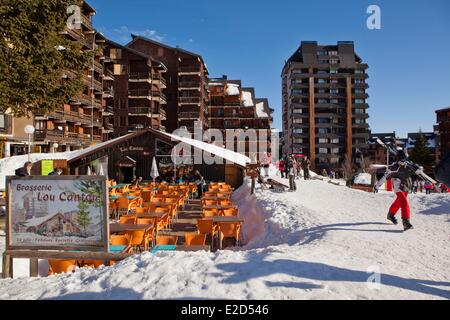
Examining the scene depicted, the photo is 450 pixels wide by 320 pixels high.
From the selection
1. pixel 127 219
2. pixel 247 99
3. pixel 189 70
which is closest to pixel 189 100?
pixel 189 70

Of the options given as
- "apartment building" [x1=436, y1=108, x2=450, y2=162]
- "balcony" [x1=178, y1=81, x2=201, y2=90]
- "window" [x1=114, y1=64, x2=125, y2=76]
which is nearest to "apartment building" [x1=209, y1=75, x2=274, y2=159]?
"balcony" [x1=178, y1=81, x2=201, y2=90]

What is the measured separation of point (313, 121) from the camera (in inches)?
2940

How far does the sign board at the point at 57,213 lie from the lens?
566 cm

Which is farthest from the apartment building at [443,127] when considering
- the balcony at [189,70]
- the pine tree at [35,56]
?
the pine tree at [35,56]

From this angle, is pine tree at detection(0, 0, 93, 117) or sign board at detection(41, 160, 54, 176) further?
sign board at detection(41, 160, 54, 176)

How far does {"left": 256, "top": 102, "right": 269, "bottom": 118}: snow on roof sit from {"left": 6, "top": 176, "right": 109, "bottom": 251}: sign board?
218ft

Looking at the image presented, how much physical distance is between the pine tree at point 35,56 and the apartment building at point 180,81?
45.1 m

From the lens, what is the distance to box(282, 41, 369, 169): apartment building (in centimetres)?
7375

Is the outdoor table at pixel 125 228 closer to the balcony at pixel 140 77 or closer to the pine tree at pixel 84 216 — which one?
the pine tree at pixel 84 216

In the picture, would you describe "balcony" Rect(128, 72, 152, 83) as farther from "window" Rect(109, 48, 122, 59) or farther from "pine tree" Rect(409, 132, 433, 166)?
"pine tree" Rect(409, 132, 433, 166)

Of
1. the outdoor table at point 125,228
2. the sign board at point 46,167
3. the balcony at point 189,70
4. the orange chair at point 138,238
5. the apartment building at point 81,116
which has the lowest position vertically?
the orange chair at point 138,238

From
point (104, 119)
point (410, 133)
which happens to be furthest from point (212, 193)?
point (410, 133)

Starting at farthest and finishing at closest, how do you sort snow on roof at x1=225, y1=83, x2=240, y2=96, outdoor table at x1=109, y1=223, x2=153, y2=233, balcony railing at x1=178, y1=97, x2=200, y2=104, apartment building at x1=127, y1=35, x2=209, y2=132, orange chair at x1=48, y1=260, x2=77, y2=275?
snow on roof at x1=225, y1=83, x2=240, y2=96 → apartment building at x1=127, y1=35, x2=209, y2=132 → balcony railing at x1=178, y1=97, x2=200, y2=104 → outdoor table at x1=109, y1=223, x2=153, y2=233 → orange chair at x1=48, y1=260, x2=77, y2=275
